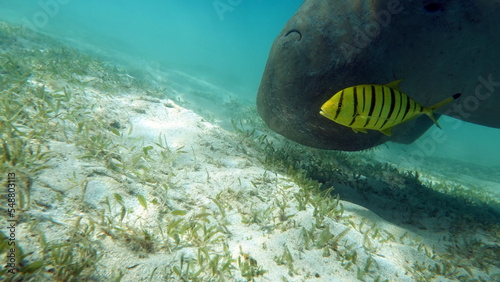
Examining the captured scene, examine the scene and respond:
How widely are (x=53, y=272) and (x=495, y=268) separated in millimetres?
4236

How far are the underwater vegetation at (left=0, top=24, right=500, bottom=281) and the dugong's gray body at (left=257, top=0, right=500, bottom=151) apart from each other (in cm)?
96

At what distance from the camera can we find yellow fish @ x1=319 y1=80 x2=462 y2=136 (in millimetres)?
1863

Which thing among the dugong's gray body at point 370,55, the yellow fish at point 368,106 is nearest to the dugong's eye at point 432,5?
the dugong's gray body at point 370,55

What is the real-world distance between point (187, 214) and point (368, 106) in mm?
2012

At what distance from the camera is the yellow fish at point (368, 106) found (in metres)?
1.86

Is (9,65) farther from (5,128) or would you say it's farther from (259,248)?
(259,248)

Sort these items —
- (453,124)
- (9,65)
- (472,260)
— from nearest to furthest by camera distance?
1. (472,260)
2. (9,65)
3. (453,124)

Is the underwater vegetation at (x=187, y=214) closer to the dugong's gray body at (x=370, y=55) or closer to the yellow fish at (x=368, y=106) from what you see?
the dugong's gray body at (x=370, y=55)

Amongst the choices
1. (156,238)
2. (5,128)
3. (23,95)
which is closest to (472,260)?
(156,238)

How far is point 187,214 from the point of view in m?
2.42

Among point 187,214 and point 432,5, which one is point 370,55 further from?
point 187,214

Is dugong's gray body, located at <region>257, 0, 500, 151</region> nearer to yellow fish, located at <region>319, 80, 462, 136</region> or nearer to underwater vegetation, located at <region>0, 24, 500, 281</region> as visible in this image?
underwater vegetation, located at <region>0, 24, 500, 281</region>

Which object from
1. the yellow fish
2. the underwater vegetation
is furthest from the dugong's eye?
the underwater vegetation

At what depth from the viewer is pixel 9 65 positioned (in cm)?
490
